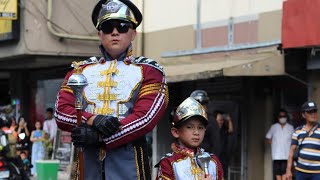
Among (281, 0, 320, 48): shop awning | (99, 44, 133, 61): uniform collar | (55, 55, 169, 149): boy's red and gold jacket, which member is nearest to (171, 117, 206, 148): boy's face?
(55, 55, 169, 149): boy's red and gold jacket

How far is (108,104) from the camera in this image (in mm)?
4195

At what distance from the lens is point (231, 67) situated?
457 inches

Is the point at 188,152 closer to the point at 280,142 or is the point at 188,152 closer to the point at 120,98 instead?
the point at 120,98

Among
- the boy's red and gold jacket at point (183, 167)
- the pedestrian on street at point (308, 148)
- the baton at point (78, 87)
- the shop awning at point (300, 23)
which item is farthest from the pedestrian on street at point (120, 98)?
the shop awning at point (300, 23)

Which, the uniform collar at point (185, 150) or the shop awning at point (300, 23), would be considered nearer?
the uniform collar at point (185, 150)

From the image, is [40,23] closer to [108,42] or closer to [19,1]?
[19,1]

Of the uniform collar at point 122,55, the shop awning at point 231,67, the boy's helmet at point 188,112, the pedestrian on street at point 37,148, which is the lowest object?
the pedestrian on street at point 37,148

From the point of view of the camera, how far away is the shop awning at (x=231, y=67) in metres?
11.6

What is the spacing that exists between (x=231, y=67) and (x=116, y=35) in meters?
7.53

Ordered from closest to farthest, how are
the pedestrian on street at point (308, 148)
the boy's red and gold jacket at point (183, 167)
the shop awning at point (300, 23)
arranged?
the boy's red and gold jacket at point (183, 167) < the pedestrian on street at point (308, 148) < the shop awning at point (300, 23)

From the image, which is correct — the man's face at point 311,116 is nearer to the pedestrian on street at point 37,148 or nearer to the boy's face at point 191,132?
the boy's face at point 191,132

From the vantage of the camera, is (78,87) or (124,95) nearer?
(78,87)

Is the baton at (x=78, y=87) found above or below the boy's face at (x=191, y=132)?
above

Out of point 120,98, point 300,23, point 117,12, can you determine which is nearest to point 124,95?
point 120,98
